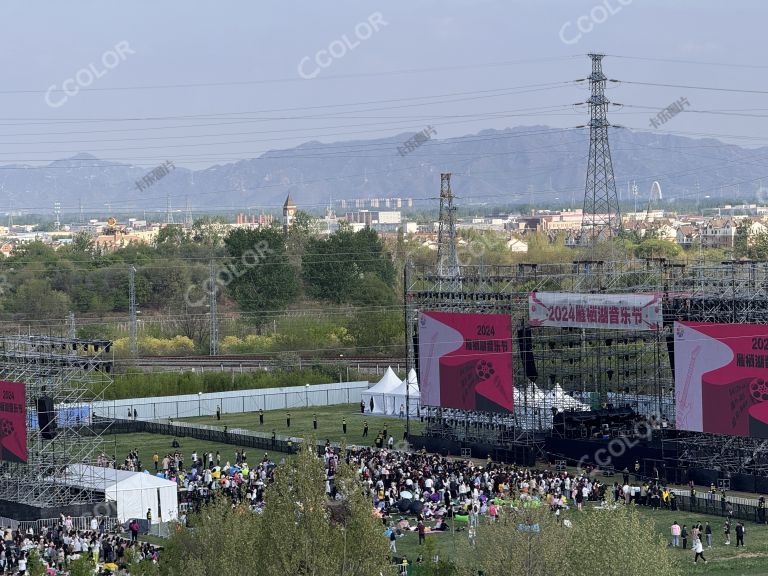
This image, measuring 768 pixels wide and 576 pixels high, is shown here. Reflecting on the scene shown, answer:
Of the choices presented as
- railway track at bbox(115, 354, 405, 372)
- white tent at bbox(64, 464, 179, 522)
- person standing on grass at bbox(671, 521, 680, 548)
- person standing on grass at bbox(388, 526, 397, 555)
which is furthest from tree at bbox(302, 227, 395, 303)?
person standing on grass at bbox(671, 521, 680, 548)

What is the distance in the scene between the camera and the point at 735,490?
120 ft

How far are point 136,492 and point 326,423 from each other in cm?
1872

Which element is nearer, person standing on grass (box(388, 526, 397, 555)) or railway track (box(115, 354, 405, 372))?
person standing on grass (box(388, 526, 397, 555))

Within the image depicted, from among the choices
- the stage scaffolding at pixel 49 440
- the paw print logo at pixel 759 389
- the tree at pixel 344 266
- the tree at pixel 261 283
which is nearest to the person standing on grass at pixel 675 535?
the paw print logo at pixel 759 389

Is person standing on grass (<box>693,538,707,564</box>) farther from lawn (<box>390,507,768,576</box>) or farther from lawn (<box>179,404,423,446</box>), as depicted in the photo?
lawn (<box>179,404,423,446</box>)

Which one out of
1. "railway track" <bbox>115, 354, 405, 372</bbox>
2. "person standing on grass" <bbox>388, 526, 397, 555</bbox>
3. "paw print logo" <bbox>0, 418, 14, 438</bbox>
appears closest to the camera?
"person standing on grass" <bbox>388, 526, 397, 555</bbox>

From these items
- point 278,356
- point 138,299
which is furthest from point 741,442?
point 138,299

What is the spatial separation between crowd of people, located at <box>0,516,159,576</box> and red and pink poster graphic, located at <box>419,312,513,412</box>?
1588 centimetres

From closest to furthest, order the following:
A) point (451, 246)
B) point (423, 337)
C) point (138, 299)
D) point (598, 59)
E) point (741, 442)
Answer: point (741, 442) → point (423, 337) → point (451, 246) → point (598, 59) → point (138, 299)

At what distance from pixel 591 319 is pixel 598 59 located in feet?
89.7

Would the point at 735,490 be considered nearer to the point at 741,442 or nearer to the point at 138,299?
the point at 741,442

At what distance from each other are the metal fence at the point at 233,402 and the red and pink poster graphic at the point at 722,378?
22.4m

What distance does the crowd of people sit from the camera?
92.3ft

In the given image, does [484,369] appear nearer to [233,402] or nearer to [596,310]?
[596,310]
